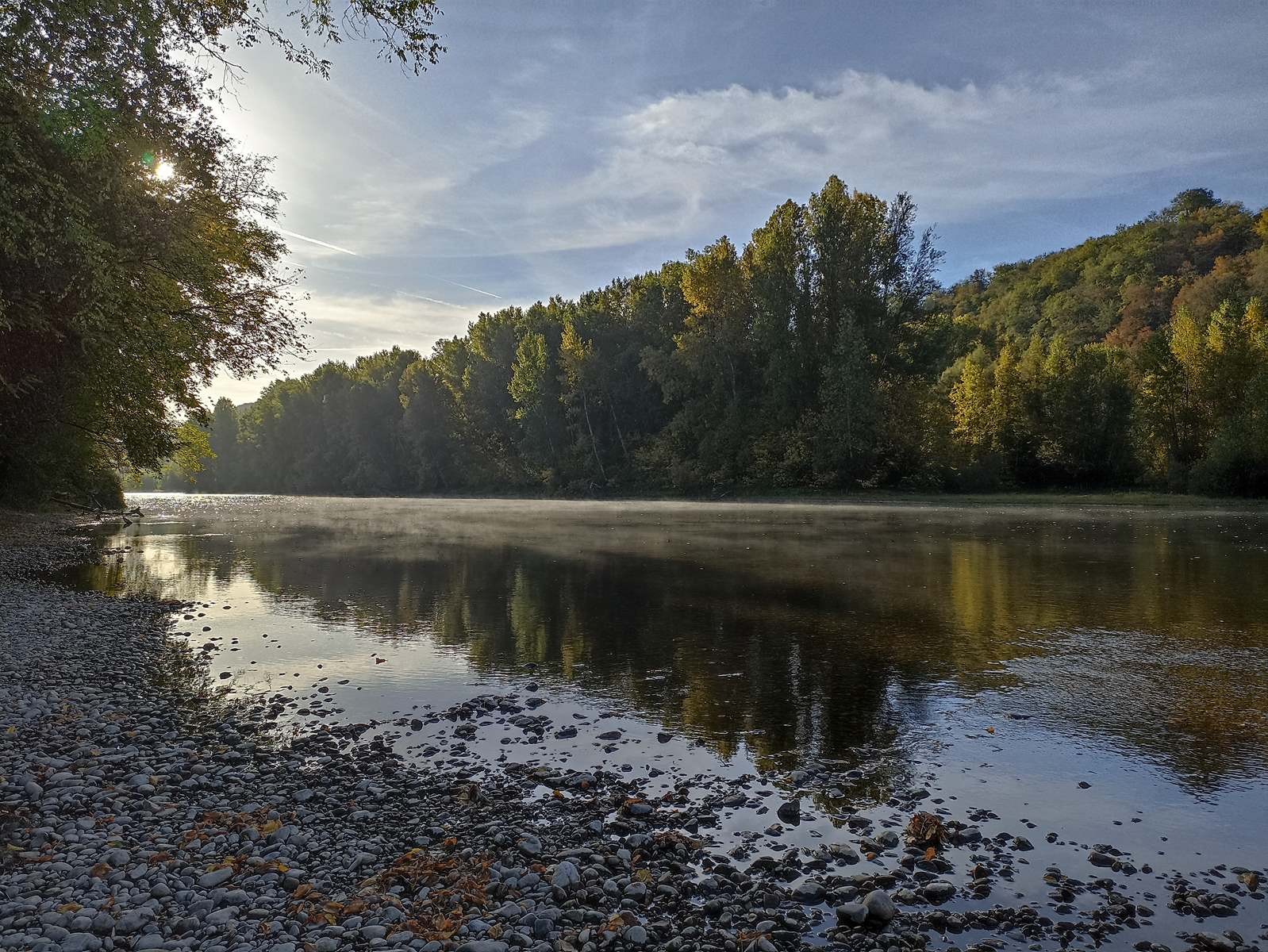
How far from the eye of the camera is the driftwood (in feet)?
156

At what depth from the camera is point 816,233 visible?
7175 cm

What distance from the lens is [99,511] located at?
5097cm

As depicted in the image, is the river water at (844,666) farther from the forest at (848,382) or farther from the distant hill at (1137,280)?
the distant hill at (1137,280)

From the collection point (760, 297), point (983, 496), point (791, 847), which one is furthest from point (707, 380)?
point (791, 847)

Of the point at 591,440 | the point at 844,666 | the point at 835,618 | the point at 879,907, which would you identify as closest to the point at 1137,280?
the point at 591,440

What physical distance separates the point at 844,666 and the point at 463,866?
7786 millimetres

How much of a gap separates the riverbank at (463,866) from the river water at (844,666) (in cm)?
36

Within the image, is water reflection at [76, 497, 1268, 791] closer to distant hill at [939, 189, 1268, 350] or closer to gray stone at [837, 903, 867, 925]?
gray stone at [837, 903, 867, 925]

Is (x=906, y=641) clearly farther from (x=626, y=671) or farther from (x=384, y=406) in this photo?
(x=384, y=406)

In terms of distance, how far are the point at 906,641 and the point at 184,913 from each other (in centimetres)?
1163

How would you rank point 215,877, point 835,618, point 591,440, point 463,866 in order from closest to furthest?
point 215,877, point 463,866, point 835,618, point 591,440

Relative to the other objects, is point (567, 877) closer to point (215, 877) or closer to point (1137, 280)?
point (215, 877)

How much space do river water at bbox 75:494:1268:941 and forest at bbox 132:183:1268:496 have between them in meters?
38.6

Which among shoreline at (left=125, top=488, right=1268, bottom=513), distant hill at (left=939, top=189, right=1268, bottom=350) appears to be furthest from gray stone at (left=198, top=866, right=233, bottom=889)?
distant hill at (left=939, top=189, right=1268, bottom=350)
